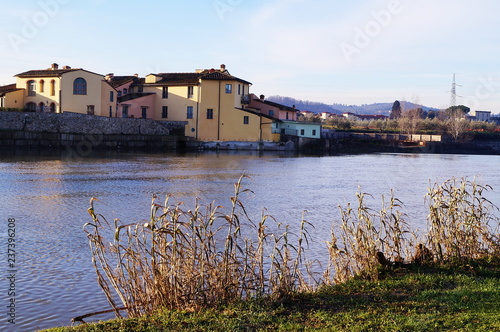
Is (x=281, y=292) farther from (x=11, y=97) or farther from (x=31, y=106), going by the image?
(x=31, y=106)

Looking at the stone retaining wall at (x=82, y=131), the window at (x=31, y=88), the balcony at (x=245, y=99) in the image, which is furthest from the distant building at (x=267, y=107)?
the window at (x=31, y=88)

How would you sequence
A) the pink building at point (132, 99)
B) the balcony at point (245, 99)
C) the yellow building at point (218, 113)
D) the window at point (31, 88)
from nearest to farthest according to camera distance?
the window at point (31, 88)
the yellow building at point (218, 113)
the pink building at point (132, 99)
the balcony at point (245, 99)

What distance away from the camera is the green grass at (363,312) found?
5754 mm

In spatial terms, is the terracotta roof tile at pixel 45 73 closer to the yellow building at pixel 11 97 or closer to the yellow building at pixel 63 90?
the yellow building at pixel 63 90

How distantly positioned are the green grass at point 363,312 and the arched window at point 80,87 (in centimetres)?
5300

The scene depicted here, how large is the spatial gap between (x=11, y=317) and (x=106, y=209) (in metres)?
10.8

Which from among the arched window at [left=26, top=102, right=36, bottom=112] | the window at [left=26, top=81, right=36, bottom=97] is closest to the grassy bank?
the arched window at [left=26, top=102, right=36, bottom=112]

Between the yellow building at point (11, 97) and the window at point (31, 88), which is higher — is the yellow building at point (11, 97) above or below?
below

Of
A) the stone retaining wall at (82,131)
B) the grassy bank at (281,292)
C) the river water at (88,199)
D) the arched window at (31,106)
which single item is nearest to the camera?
the grassy bank at (281,292)

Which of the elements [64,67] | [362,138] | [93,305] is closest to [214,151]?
[64,67]

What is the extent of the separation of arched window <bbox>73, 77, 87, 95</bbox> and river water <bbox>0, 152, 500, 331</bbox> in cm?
1917

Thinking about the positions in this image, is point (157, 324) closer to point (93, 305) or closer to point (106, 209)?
point (93, 305)

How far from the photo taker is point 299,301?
22.4ft

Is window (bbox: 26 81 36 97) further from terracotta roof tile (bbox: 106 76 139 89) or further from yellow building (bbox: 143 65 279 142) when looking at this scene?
yellow building (bbox: 143 65 279 142)
